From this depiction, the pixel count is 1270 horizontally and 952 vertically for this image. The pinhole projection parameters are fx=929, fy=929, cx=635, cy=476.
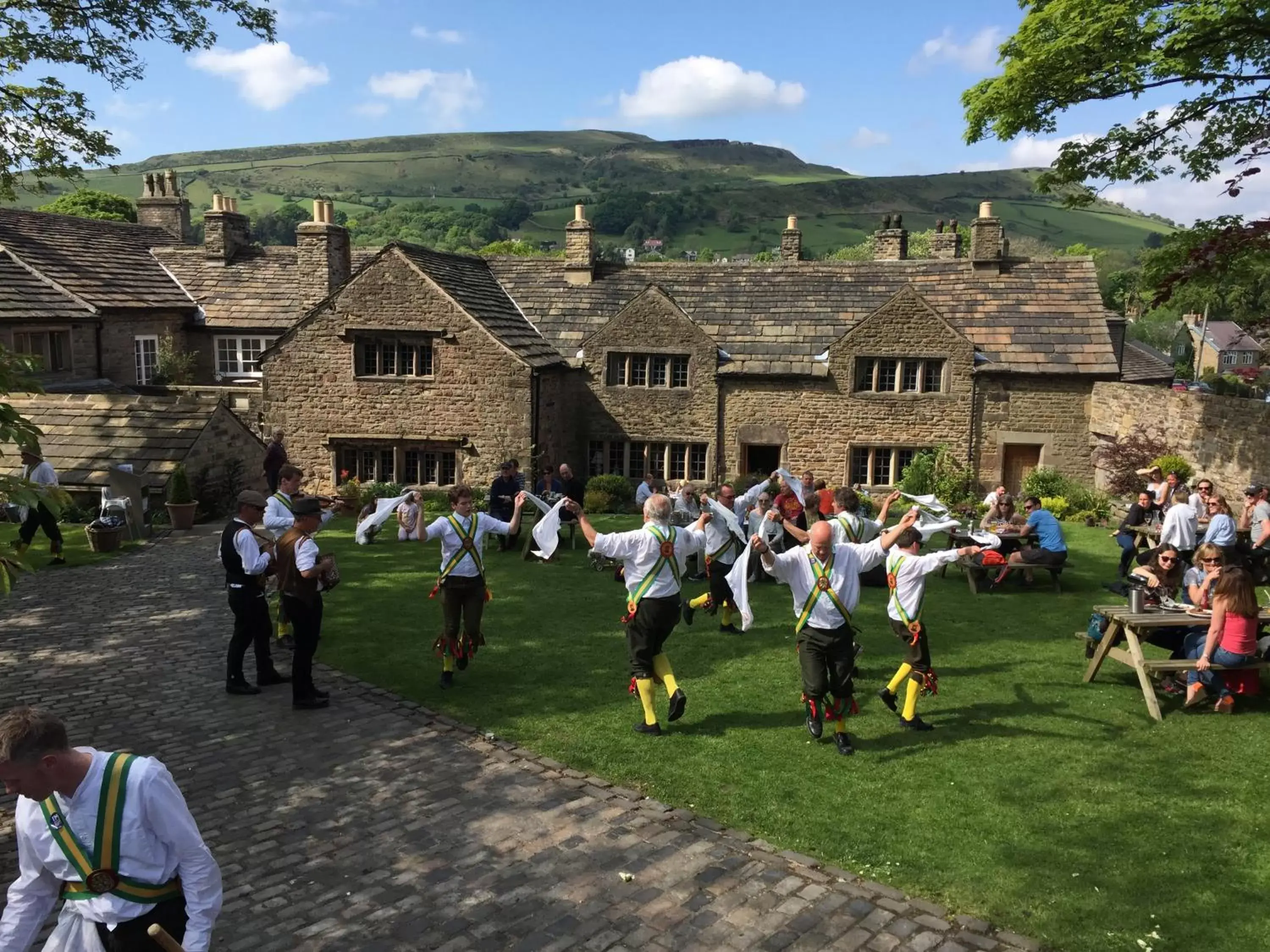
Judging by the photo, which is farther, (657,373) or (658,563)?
(657,373)

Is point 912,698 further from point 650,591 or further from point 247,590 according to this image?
point 247,590

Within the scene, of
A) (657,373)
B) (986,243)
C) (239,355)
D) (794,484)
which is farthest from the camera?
(239,355)

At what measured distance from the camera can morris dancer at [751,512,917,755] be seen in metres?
8.70

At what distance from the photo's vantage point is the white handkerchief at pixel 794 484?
15.0 metres

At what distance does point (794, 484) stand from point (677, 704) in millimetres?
6877

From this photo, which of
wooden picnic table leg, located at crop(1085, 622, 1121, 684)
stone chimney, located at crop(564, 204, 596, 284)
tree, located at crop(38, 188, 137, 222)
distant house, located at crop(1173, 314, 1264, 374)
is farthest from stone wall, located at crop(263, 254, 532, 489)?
distant house, located at crop(1173, 314, 1264, 374)

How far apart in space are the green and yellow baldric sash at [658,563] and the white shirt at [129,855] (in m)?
5.44

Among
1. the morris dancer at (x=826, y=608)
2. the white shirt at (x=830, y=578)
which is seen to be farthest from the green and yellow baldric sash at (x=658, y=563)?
the white shirt at (x=830, y=578)

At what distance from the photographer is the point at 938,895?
253 inches

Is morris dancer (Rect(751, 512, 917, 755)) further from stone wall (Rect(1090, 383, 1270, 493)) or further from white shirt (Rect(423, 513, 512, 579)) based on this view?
stone wall (Rect(1090, 383, 1270, 493))

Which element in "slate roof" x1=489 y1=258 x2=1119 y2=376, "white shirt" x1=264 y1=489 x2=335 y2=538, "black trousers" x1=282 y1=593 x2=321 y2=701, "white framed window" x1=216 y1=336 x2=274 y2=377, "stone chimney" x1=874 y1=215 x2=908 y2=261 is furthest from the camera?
"stone chimney" x1=874 y1=215 x2=908 y2=261

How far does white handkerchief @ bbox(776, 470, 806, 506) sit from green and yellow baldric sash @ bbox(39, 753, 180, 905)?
38.9 ft

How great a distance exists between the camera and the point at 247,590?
1016 cm

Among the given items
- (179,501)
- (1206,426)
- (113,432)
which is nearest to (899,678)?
(1206,426)
